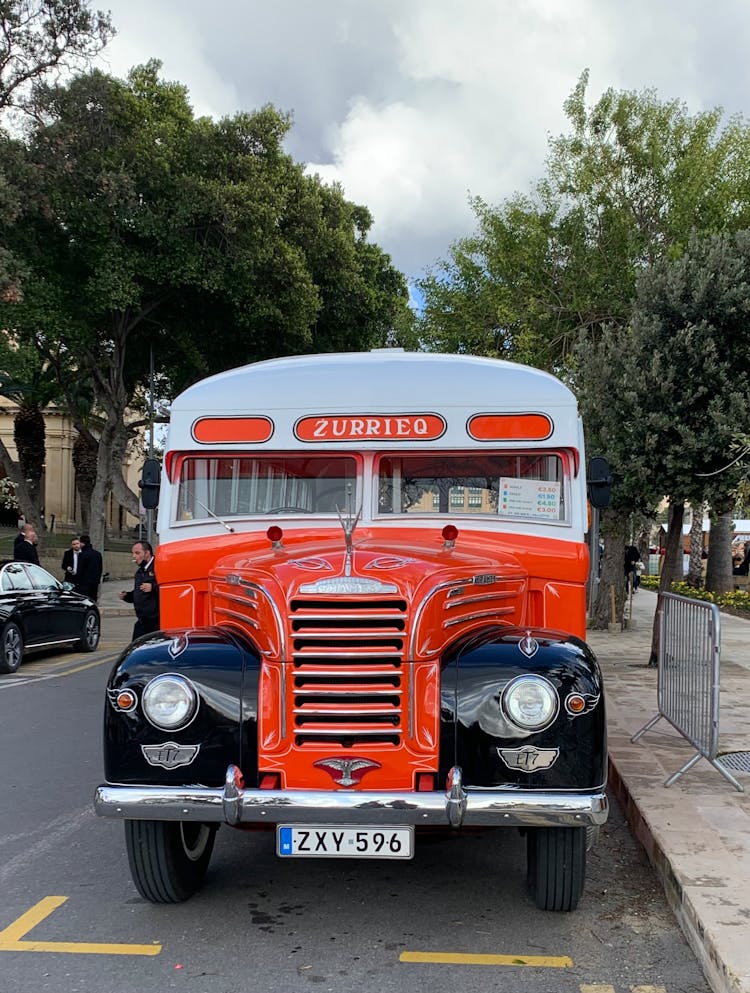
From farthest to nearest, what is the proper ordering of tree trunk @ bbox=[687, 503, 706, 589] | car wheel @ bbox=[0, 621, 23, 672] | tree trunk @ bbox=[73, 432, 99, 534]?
tree trunk @ bbox=[73, 432, 99, 534] → tree trunk @ bbox=[687, 503, 706, 589] → car wheel @ bbox=[0, 621, 23, 672]

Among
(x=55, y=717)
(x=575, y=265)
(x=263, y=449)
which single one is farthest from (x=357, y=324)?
(x=263, y=449)

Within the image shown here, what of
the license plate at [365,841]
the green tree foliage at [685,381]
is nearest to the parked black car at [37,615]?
the green tree foliage at [685,381]

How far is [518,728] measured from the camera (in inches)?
157

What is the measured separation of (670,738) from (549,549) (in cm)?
334

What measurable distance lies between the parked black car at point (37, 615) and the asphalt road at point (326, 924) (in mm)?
6758

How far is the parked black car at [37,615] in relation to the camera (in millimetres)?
12406

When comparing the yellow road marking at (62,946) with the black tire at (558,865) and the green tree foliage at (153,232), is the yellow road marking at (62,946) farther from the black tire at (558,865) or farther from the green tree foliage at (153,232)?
the green tree foliage at (153,232)

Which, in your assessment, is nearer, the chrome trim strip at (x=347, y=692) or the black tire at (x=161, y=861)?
the chrome trim strip at (x=347, y=692)

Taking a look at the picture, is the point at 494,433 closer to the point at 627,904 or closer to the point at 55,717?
the point at 627,904

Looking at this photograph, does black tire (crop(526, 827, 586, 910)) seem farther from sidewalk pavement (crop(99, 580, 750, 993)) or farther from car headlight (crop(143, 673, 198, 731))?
car headlight (crop(143, 673, 198, 731))

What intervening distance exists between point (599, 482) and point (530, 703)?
238 centimetres

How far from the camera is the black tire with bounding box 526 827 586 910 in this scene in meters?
4.27

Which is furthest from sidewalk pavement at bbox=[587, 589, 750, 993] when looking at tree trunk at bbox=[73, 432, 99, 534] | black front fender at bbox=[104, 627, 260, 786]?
tree trunk at bbox=[73, 432, 99, 534]

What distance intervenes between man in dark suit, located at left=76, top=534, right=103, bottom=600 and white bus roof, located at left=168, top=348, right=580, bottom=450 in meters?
11.1
